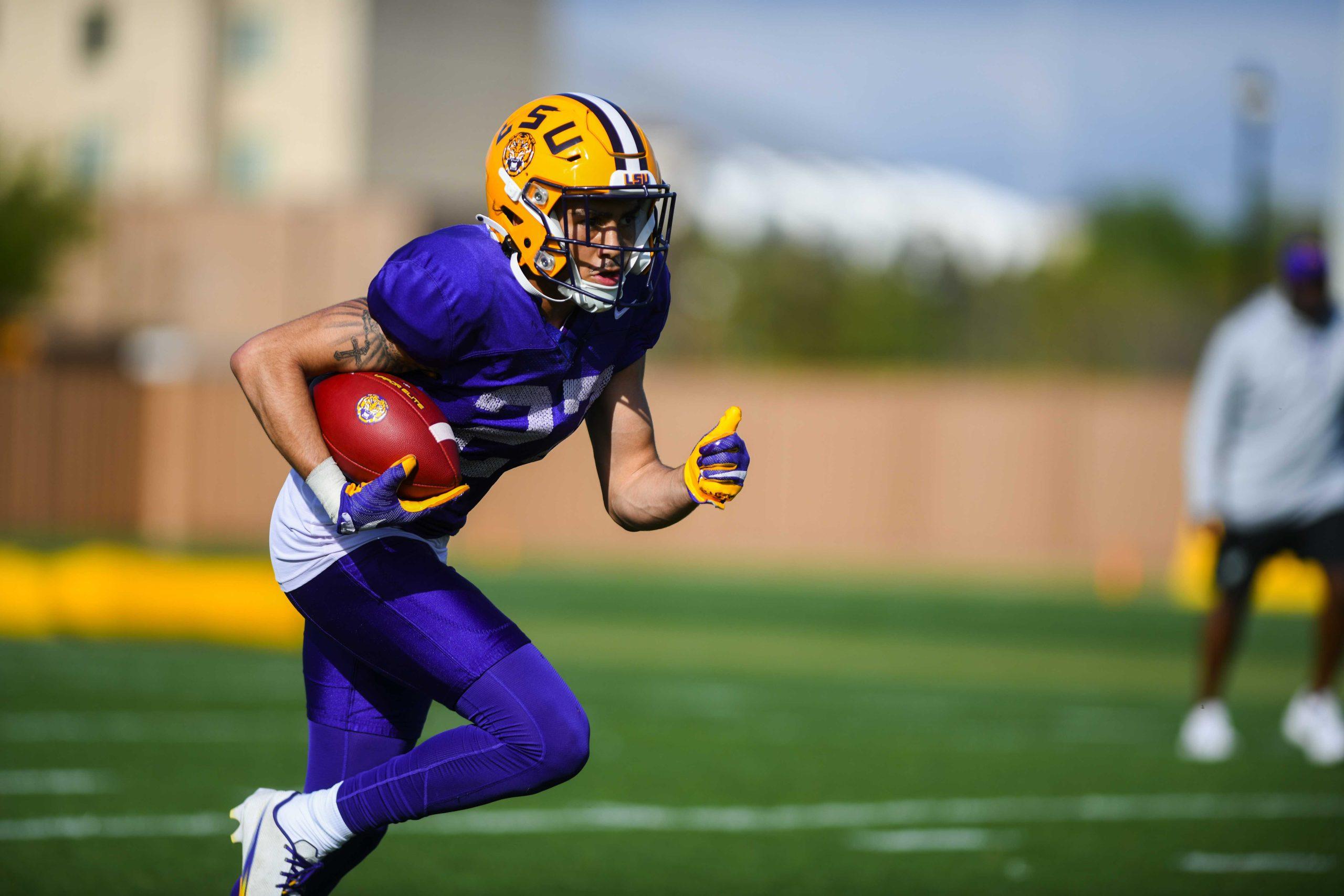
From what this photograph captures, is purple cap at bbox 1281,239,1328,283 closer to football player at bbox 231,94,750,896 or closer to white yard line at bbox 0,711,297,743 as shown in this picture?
football player at bbox 231,94,750,896

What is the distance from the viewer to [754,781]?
6305 mm

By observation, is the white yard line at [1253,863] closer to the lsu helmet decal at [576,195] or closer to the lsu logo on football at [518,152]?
the lsu helmet decal at [576,195]

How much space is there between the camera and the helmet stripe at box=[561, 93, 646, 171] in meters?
3.49

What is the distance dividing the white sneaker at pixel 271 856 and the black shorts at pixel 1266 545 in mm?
5066

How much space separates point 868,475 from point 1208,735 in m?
15.6

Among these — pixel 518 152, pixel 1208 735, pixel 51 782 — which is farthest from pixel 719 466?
pixel 1208 735

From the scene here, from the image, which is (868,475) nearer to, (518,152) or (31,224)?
(31,224)

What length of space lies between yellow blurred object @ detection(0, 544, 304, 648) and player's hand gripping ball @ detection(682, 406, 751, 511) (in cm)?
724

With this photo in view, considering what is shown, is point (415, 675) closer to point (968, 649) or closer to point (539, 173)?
point (539, 173)

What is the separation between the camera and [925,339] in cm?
3922

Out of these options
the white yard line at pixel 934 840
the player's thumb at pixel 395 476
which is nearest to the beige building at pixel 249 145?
the white yard line at pixel 934 840

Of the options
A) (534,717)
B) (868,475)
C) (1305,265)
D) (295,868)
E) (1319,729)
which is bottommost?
(868,475)

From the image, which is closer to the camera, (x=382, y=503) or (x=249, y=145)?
(x=382, y=503)

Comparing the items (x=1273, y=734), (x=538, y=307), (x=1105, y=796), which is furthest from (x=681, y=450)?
(x=538, y=307)
